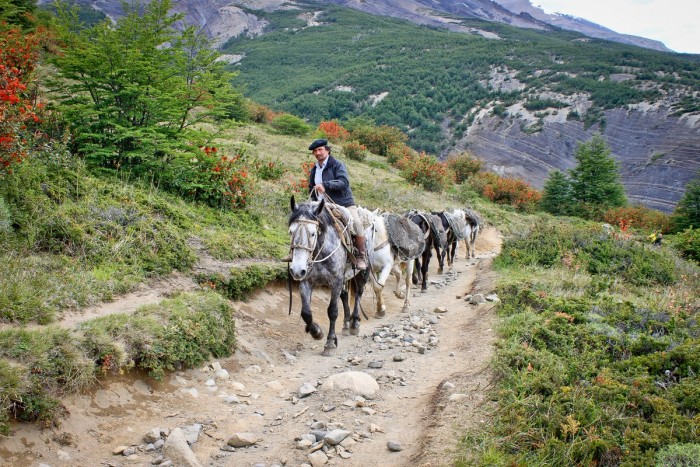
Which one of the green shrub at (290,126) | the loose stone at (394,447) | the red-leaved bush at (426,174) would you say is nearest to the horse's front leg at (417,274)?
the loose stone at (394,447)

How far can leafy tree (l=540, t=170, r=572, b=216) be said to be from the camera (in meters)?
32.9

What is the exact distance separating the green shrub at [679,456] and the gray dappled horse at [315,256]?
4.44 metres

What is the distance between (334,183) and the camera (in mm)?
7637

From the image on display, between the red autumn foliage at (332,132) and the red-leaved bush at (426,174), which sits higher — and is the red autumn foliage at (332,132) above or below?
above

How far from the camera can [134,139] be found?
9156 mm

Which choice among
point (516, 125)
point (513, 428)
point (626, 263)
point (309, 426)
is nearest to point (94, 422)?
point (309, 426)

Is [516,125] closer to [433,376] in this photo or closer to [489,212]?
[489,212]

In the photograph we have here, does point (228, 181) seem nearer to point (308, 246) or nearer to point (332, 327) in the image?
point (308, 246)

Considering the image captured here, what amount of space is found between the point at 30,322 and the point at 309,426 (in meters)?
3.42

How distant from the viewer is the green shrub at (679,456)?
2.91 metres

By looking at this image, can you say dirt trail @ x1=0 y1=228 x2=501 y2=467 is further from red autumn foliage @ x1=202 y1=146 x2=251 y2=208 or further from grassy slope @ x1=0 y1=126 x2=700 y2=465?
red autumn foliage @ x1=202 y1=146 x2=251 y2=208

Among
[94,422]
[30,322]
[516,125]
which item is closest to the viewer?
[94,422]

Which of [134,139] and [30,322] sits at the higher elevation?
[134,139]

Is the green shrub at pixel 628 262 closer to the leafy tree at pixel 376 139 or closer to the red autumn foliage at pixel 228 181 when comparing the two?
the red autumn foliage at pixel 228 181
